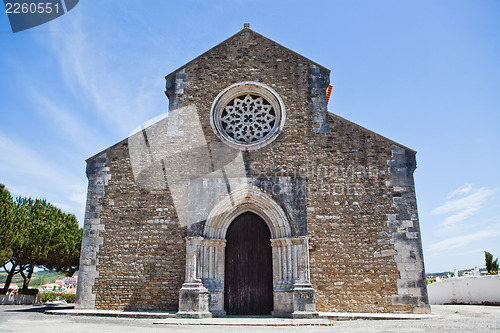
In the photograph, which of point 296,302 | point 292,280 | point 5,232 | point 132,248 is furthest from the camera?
point 5,232

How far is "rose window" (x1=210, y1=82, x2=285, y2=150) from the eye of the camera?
442 inches

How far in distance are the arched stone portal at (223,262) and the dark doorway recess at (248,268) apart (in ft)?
0.77

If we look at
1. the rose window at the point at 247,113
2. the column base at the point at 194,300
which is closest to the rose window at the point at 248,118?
the rose window at the point at 247,113

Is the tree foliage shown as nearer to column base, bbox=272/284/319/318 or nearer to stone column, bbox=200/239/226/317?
stone column, bbox=200/239/226/317

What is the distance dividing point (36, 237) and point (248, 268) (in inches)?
490

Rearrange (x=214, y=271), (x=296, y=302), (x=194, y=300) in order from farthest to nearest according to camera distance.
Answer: (x=214, y=271) < (x=194, y=300) < (x=296, y=302)

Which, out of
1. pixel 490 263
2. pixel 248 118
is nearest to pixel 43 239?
pixel 248 118

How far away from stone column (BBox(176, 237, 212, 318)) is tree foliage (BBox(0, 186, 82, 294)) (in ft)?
35.2

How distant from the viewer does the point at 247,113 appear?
37.9ft

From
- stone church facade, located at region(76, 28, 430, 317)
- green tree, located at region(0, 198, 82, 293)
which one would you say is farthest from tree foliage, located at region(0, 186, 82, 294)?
stone church facade, located at region(76, 28, 430, 317)

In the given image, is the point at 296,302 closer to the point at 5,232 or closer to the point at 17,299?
the point at 5,232

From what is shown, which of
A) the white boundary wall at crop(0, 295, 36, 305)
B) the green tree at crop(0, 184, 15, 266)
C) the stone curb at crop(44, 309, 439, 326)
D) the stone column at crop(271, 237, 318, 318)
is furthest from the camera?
the white boundary wall at crop(0, 295, 36, 305)

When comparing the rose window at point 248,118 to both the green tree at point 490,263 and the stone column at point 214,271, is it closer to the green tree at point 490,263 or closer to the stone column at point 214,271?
the stone column at point 214,271

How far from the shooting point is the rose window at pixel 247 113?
36.8 feet
